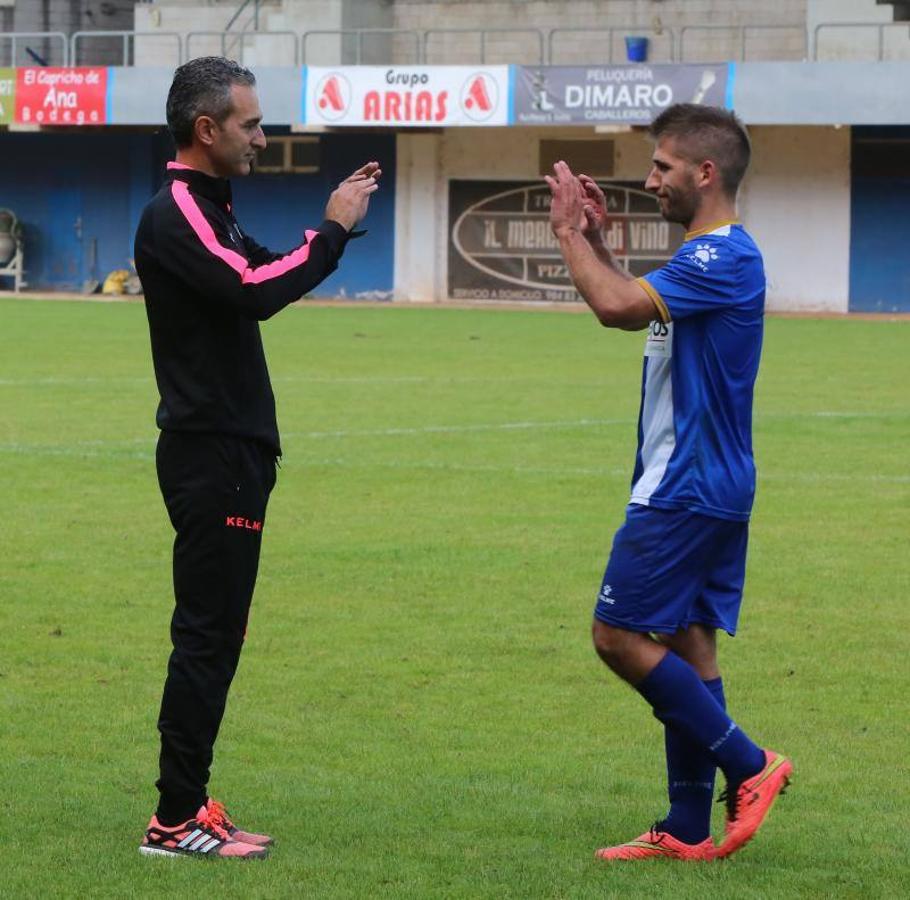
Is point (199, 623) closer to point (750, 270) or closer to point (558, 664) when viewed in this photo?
point (750, 270)

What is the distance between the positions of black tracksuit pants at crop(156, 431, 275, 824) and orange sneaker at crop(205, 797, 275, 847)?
66 millimetres

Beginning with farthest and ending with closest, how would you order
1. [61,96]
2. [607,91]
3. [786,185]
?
[61,96]
[786,185]
[607,91]

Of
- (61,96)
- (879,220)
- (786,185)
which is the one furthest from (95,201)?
(879,220)

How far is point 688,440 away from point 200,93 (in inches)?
62.3

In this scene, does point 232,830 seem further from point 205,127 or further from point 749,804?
point 205,127

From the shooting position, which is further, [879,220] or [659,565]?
[879,220]

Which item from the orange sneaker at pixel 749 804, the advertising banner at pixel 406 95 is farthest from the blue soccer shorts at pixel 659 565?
the advertising banner at pixel 406 95

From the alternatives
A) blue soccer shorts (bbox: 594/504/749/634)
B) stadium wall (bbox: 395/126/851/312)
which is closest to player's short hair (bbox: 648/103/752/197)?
blue soccer shorts (bbox: 594/504/749/634)

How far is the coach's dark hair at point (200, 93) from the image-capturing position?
17.8ft

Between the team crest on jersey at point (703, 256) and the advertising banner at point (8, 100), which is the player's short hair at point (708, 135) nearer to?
the team crest on jersey at point (703, 256)

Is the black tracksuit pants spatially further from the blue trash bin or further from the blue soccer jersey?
the blue trash bin

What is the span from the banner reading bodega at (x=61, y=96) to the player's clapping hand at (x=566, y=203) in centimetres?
3873

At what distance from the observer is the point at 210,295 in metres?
5.35

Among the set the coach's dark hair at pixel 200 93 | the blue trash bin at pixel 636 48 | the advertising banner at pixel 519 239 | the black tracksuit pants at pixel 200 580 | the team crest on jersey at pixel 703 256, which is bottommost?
the black tracksuit pants at pixel 200 580
